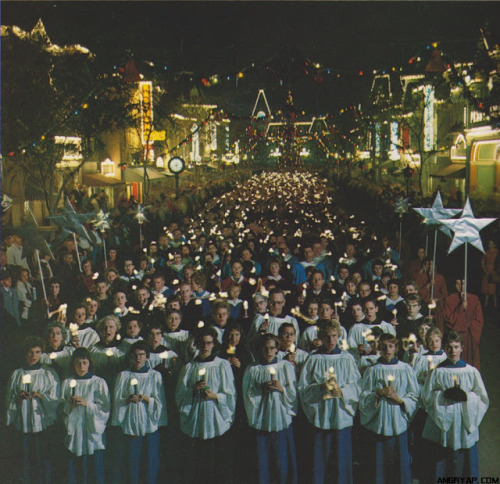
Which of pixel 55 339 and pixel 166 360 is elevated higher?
pixel 55 339

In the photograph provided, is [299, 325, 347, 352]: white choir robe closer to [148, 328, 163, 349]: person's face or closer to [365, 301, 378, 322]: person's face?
[365, 301, 378, 322]: person's face

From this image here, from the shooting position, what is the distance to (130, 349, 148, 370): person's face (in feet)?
22.7

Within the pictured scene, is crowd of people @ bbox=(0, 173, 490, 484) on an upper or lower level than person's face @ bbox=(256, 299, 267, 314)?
lower

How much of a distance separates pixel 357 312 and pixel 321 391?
2095mm

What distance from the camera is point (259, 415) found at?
23.1 feet

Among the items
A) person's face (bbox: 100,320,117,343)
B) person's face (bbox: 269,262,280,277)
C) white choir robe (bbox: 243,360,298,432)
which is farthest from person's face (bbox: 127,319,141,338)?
person's face (bbox: 269,262,280,277)

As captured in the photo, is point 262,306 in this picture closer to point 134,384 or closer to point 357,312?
point 357,312

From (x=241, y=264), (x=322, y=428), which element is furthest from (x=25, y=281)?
(x=322, y=428)

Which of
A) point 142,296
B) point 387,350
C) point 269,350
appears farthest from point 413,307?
point 142,296

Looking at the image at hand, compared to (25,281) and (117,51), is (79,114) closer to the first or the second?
(117,51)

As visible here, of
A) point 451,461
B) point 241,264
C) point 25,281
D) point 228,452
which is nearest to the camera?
point 451,461

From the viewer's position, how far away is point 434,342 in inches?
286

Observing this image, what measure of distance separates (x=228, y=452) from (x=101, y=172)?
34.6 m

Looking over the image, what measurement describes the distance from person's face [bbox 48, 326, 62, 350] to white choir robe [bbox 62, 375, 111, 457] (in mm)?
747
